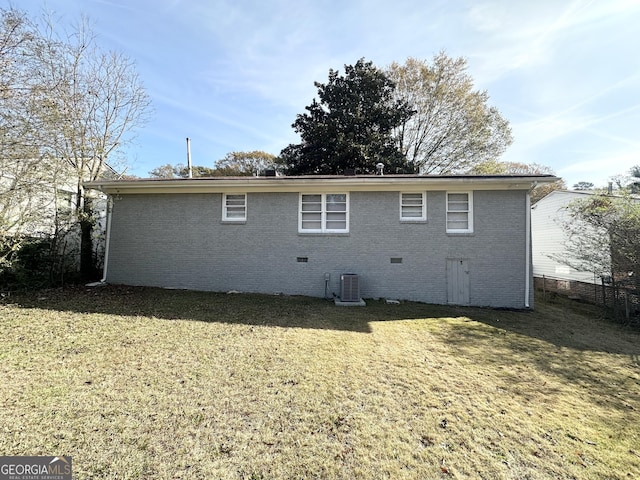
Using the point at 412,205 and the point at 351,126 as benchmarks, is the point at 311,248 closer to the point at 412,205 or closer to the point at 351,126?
the point at 412,205

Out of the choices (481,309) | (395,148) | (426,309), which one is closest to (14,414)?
(426,309)

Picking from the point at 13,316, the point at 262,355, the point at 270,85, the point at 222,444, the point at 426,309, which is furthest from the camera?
the point at 270,85

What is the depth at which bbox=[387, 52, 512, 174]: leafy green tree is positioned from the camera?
19.1 metres

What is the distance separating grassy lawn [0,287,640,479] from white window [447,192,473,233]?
10.6 ft

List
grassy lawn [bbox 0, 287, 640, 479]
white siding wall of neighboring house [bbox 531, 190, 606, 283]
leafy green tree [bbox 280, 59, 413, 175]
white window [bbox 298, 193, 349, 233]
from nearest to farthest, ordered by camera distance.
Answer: grassy lawn [bbox 0, 287, 640, 479]
white window [bbox 298, 193, 349, 233]
white siding wall of neighboring house [bbox 531, 190, 606, 283]
leafy green tree [bbox 280, 59, 413, 175]

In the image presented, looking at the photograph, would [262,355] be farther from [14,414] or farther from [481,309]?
[481,309]

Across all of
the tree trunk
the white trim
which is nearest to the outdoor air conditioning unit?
the white trim

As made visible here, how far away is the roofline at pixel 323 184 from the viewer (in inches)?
311

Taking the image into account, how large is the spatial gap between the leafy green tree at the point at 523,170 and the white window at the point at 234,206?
52.0 feet

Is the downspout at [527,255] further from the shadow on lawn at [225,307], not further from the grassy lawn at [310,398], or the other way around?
the shadow on lawn at [225,307]

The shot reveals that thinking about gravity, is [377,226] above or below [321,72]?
below

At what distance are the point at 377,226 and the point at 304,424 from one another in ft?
20.9

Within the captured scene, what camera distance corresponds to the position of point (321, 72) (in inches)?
794

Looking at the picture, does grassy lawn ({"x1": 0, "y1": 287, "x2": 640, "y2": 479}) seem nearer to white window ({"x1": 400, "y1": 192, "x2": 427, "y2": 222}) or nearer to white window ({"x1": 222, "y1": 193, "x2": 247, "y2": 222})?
white window ({"x1": 400, "y1": 192, "x2": 427, "y2": 222})
